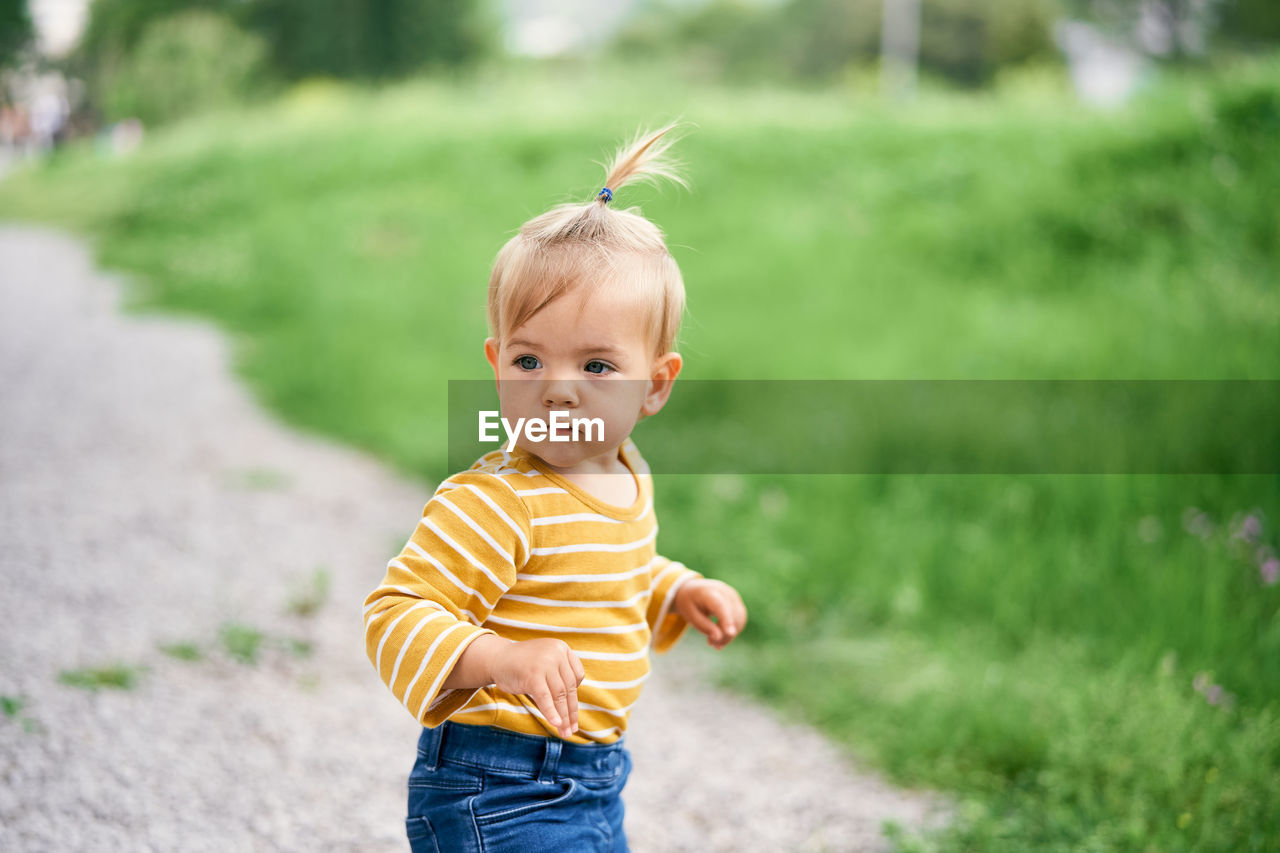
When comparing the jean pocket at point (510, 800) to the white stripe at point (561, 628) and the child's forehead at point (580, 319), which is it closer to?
the white stripe at point (561, 628)

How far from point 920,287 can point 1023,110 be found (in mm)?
4062

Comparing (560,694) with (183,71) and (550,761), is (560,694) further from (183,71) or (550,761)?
(183,71)

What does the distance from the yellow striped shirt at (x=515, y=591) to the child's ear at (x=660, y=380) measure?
13cm

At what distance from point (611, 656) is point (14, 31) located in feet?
25.1

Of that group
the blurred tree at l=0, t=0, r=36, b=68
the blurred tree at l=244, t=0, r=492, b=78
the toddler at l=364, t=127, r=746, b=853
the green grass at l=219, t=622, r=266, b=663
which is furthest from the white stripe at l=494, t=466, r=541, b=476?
the blurred tree at l=244, t=0, r=492, b=78

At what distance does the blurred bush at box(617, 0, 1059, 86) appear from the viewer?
2898 cm

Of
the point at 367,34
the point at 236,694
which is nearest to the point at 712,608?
the point at 236,694

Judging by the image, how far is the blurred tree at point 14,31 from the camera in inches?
279

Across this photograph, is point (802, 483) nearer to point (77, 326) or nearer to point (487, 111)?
point (77, 326)

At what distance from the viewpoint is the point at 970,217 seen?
7785mm

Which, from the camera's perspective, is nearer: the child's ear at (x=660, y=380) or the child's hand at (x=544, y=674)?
the child's hand at (x=544, y=674)

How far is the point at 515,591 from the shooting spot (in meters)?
1.49

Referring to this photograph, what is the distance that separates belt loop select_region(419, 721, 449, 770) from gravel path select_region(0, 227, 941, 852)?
84 centimetres

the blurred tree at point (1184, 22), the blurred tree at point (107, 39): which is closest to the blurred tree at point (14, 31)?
the blurred tree at point (107, 39)
